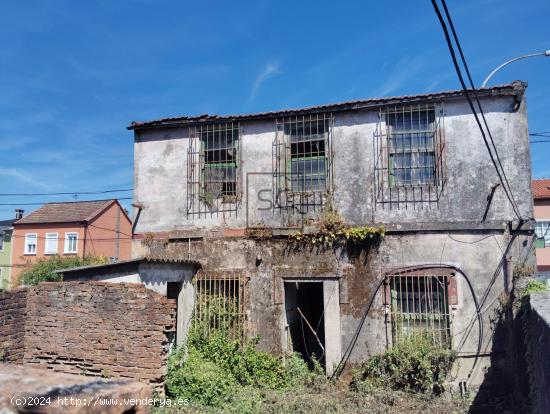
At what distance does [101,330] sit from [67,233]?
2884 cm

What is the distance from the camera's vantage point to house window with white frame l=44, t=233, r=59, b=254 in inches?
1382

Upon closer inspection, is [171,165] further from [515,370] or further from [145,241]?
[515,370]

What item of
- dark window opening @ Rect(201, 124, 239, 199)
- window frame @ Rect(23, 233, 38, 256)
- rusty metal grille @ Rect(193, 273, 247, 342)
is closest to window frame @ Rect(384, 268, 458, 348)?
rusty metal grille @ Rect(193, 273, 247, 342)

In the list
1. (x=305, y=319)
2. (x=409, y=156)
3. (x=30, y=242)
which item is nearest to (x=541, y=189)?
(x=409, y=156)

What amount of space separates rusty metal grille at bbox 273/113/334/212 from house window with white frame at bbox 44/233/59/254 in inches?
1170

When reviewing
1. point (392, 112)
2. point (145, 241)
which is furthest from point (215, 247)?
point (392, 112)

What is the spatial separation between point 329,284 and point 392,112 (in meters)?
4.28

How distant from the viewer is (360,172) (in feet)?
34.6

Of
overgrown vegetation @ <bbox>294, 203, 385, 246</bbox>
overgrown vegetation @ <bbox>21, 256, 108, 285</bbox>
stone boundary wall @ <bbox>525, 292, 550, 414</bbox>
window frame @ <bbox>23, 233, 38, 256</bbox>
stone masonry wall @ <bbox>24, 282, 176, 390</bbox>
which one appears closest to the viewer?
stone boundary wall @ <bbox>525, 292, 550, 414</bbox>

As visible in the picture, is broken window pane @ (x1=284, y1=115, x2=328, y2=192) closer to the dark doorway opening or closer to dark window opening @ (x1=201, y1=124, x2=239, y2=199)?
dark window opening @ (x1=201, y1=124, x2=239, y2=199)

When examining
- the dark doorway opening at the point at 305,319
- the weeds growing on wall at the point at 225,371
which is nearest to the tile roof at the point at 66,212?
the dark doorway opening at the point at 305,319

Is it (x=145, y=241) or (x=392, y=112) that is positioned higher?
(x=392, y=112)

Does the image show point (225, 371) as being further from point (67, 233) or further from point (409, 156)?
point (67, 233)

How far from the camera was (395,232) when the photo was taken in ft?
33.3
